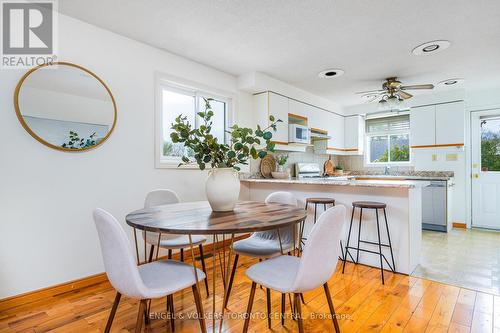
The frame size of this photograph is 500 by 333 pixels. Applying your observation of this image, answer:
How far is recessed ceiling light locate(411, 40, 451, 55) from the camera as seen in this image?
109 inches

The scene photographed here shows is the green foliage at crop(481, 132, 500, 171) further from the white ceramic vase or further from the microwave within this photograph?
the white ceramic vase

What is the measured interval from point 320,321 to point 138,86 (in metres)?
2.71

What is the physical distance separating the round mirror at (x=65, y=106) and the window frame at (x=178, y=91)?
1.66 ft

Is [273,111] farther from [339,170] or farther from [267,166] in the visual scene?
[339,170]

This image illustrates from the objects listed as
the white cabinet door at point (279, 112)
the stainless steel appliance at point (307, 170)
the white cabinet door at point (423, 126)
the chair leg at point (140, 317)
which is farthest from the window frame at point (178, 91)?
the white cabinet door at point (423, 126)

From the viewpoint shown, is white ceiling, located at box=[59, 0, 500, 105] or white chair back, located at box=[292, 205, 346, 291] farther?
white ceiling, located at box=[59, 0, 500, 105]

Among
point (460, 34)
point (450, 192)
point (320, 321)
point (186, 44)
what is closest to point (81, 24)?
point (186, 44)

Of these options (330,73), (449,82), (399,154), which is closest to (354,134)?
(399,154)

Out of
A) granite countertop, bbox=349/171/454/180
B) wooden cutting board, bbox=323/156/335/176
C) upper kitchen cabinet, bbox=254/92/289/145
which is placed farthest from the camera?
wooden cutting board, bbox=323/156/335/176

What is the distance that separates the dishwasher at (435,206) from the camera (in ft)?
13.8

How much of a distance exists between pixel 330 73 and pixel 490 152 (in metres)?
3.20

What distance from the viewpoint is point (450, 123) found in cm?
448

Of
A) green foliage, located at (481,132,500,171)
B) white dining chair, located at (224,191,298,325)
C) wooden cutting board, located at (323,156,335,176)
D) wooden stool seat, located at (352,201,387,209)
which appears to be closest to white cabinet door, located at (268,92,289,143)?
wooden stool seat, located at (352,201,387,209)

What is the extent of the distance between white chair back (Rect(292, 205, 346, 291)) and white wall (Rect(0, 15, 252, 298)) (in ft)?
6.74
